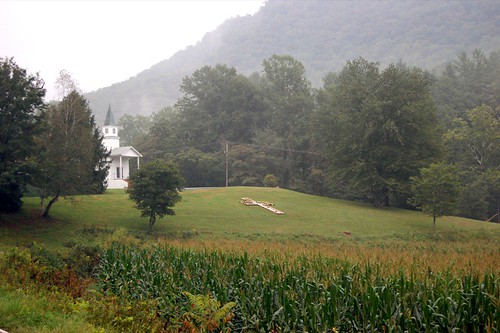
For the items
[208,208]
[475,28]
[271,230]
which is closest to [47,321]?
[271,230]

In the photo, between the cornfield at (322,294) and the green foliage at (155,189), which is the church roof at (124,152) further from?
the cornfield at (322,294)

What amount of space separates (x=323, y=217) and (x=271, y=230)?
7.67 meters

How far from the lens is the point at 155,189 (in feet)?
119

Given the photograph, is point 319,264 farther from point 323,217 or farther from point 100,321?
point 323,217

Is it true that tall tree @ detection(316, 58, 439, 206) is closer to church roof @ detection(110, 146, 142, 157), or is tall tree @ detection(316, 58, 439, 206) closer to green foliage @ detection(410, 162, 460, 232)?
green foliage @ detection(410, 162, 460, 232)

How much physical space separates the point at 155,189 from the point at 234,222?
784 cm

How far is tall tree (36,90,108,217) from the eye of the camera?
33.4 metres

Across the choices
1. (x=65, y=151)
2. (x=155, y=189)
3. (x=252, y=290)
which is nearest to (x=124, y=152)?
(x=65, y=151)

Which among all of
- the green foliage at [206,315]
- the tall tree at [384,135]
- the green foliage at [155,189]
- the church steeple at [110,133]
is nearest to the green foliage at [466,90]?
the tall tree at [384,135]

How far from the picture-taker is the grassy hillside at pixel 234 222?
3334 cm

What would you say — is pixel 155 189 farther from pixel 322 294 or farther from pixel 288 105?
pixel 288 105

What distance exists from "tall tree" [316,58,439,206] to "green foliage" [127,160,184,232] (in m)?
22.7

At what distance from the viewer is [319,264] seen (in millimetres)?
13789

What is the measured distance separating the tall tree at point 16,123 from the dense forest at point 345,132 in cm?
3237
